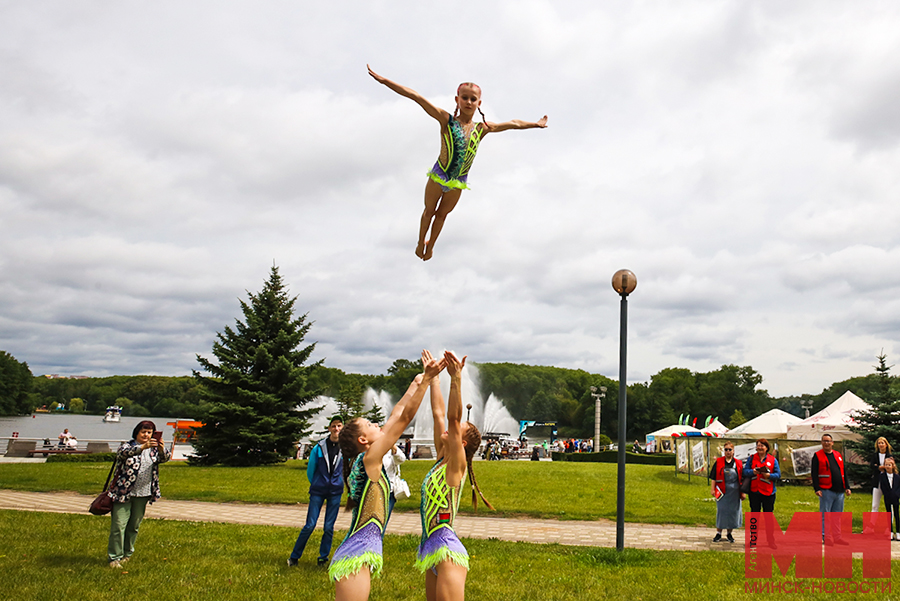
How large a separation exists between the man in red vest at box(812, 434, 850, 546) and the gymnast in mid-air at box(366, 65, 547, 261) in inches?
460

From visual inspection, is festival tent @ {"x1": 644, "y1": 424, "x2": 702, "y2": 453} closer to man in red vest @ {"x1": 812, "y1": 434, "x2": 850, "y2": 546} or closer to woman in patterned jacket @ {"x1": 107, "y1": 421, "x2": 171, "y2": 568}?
man in red vest @ {"x1": 812, "y1": 434, "x2": 850, "y2": 546}

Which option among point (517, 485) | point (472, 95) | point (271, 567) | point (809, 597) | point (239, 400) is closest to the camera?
point (472, 95)

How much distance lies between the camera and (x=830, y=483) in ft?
43.0

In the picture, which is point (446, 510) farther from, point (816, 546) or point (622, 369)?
point (816, 546)

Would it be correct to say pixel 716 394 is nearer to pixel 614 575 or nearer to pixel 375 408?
pixel 375 408

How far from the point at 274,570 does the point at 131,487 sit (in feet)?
8.30

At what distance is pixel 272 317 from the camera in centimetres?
3394

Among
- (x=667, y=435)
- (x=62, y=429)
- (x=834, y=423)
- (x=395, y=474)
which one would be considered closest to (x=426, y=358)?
(x=395, y=474)

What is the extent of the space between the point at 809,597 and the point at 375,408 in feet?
120

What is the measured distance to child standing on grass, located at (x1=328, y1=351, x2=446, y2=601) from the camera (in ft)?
14.5

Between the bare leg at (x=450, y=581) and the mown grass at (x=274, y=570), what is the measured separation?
383 cm

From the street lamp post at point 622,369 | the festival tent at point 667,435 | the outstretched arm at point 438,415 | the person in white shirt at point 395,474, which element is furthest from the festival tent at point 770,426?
the outstretched arm at point 438,415

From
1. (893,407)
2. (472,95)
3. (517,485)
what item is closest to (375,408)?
(517,485)

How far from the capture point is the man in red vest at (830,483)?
42.8 feet
